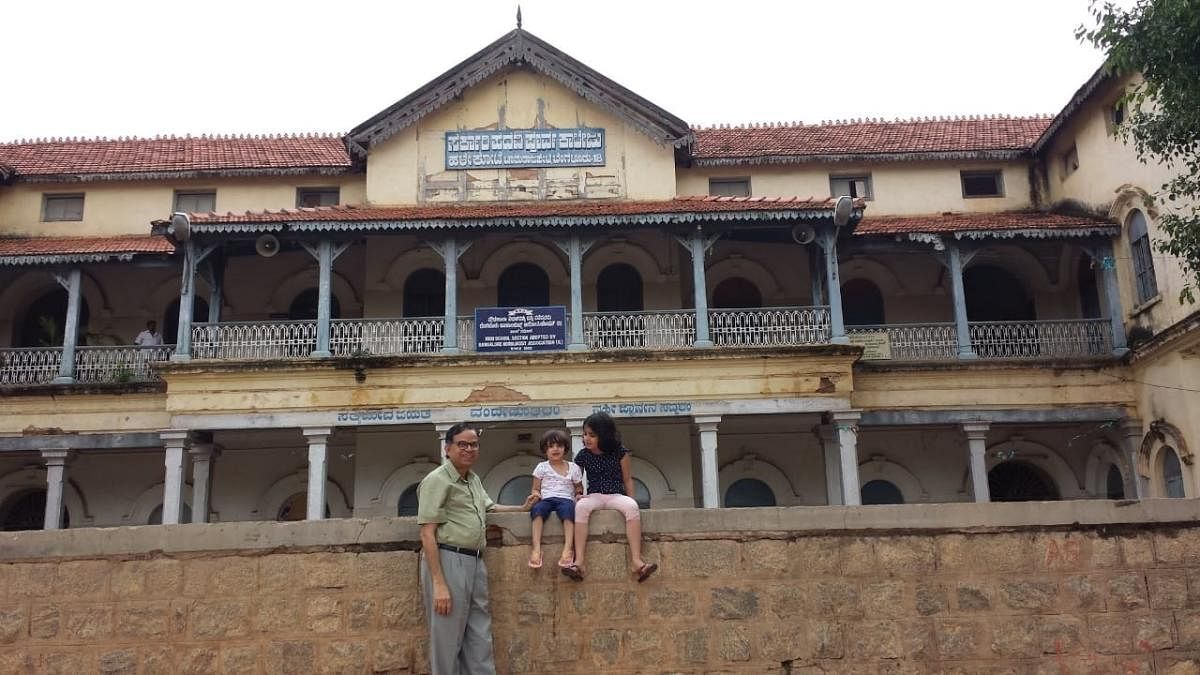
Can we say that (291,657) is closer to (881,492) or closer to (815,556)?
(815,556)

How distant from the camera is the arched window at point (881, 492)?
58.1ft

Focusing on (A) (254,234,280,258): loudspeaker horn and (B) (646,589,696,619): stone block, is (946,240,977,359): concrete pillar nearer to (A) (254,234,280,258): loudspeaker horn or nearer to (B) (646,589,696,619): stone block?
(A) (254,234,280,258): loudspeaker horn

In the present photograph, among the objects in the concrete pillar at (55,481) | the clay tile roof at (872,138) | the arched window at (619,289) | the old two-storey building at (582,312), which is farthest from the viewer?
the clay tile roof at (872,138)

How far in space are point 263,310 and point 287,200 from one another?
2.25 m

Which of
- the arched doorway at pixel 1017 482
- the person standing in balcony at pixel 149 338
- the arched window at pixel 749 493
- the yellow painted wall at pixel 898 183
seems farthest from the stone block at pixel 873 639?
the person standing in balcony at pixel 149 338

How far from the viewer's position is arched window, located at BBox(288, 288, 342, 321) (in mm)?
18203

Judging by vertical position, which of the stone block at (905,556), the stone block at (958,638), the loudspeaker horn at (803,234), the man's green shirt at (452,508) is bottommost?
the stone block at (958,638)

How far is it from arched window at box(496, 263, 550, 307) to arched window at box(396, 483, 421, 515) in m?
3.43

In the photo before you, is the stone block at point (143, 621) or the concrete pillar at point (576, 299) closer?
the stone block at point (143, 621)

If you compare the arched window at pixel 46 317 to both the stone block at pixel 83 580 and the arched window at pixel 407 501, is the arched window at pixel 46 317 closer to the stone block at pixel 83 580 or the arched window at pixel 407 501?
the arched window at pixel 407 501

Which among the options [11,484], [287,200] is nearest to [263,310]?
[287,200]

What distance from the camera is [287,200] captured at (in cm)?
1920

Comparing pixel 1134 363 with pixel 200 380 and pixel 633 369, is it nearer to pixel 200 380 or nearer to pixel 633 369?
pixel 633 369

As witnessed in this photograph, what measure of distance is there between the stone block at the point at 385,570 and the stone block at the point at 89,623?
149 cm
